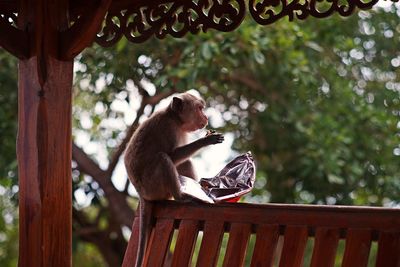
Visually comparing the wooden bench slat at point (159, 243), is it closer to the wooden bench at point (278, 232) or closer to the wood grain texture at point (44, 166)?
the wooden bench at point (278, 232)

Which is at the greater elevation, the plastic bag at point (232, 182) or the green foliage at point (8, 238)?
the plastic bag at point (232, 182)

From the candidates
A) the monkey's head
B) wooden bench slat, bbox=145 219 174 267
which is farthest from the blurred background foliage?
wooden bench slat, bbox=145 219 174 267

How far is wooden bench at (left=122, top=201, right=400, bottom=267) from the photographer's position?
342cm

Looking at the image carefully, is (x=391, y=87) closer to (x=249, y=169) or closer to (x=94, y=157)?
(x=94, y=157)

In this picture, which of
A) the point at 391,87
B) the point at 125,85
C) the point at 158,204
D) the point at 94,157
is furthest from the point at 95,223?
the point at 158,204

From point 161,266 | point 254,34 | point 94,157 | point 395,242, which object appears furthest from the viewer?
point 94,157

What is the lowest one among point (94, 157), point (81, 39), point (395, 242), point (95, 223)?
point (95, 223)

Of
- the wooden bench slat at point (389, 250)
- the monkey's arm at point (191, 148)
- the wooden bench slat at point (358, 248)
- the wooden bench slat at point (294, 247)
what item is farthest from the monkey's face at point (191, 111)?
the wooden bench slat at point (389, 250)

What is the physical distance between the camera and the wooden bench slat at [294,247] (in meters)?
3.59

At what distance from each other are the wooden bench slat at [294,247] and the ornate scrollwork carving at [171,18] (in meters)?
1.15

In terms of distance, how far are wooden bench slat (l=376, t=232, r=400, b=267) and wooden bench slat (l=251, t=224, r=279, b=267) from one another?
0.49 metres

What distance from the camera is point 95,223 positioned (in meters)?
9.14

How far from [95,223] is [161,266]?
5174mm

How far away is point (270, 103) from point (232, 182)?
13.0ft
